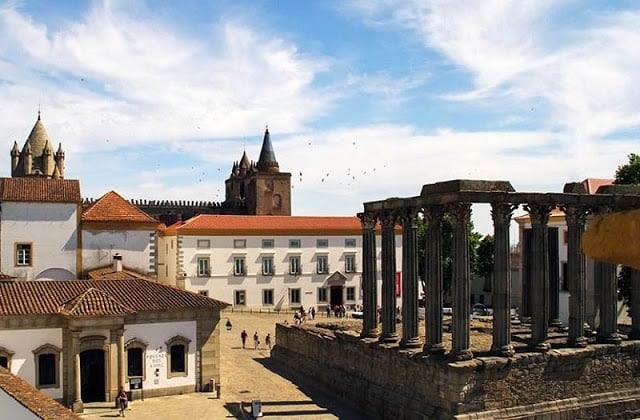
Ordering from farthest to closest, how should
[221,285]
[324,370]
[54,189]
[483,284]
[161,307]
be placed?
[483,284]
[221,285]
[54,189]
[324,370]
[161,307]

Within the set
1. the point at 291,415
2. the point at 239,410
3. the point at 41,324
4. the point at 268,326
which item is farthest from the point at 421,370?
the point at 268,326

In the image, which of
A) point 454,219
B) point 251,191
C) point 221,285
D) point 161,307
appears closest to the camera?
point 454,219

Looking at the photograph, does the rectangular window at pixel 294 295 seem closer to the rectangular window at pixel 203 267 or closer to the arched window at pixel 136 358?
the rectangular window at pixel 203 267

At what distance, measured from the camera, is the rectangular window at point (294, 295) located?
55.5 metres

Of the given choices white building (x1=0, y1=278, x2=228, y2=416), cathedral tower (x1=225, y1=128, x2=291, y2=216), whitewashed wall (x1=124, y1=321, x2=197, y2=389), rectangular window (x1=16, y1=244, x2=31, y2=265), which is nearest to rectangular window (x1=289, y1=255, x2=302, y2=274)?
cathedral tower (x1=225, y1=128, x2=291, y2=216)

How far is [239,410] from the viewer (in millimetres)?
23953

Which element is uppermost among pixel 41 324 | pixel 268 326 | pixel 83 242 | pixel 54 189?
pixel 54 189

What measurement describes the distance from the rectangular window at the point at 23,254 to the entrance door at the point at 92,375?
10.9 meters

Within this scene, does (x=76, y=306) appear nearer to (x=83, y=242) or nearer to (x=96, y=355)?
(x=96, y=355)

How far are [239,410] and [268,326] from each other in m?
21.7

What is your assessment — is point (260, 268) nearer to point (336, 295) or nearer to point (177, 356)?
point (336, 295)

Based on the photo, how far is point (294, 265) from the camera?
5588 cm

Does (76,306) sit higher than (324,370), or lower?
higher

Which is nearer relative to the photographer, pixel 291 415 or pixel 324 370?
pixel 291 415
